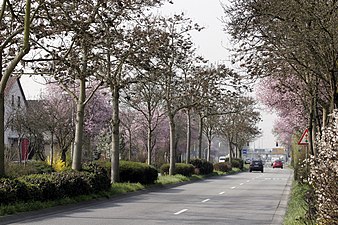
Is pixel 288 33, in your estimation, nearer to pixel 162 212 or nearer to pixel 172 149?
pixel 162 212

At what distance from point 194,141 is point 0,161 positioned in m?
73.8

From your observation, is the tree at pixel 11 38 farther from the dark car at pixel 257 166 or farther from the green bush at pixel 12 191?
the dark car at pixel 257 166

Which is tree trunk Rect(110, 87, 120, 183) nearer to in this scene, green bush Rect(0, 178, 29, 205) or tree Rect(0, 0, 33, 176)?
tree Rect(0, 0, 33, 176)

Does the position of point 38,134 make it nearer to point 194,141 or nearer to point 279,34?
point 279,34

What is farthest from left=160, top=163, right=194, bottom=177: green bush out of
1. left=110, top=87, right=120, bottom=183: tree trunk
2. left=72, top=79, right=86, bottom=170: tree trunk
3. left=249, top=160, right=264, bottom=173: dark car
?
left=249, top=160, right=264, bottom=173: dark car

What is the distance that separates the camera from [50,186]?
18.5 meters

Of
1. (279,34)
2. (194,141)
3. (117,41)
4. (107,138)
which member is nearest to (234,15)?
(279,34)

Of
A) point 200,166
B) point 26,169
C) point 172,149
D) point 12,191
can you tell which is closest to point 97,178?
point 12,191

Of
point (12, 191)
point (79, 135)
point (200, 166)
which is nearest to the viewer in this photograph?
point (12, 191)

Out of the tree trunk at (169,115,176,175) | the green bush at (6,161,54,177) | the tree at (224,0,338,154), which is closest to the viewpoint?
the tree at (224,0,338,154)

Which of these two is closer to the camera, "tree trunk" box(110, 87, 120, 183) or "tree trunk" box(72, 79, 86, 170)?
"tree trunk" box(72, 79, 86, 170)

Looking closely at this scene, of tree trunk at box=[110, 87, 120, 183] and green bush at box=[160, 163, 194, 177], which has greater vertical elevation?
tree trunk at box=[110, 87, 120, 183]

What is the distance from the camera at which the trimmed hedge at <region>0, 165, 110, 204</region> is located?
1637cm

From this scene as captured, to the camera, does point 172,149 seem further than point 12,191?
Yes
